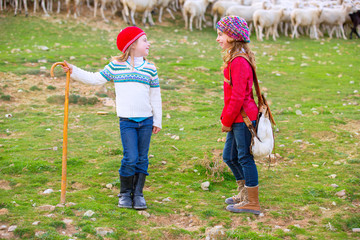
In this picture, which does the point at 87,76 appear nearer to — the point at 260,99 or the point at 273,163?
the point at 260,99

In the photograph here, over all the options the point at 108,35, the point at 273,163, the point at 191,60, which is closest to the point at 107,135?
the point at 273,163

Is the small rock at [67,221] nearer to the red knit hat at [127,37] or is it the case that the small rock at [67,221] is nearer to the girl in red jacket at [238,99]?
the girl in red jacket at [238,99]

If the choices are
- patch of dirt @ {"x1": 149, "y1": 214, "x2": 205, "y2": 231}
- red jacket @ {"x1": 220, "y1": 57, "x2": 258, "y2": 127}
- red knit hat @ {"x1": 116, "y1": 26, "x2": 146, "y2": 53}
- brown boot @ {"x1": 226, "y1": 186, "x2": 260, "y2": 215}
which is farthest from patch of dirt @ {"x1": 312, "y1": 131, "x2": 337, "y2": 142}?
red knit hat @ {"x1": 116, "y1": 26, "x2": 146, "y2": 53}

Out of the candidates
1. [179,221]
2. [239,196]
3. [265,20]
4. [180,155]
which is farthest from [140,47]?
[265,20]

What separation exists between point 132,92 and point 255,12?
59.9 ft

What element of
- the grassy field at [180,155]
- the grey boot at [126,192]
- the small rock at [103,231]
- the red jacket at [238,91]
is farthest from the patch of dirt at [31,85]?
the red jacket at [238,91]

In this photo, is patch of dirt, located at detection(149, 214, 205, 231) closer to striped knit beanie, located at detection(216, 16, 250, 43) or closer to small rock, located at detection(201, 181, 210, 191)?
small rock, located at detection(201, 181, 210, 191)

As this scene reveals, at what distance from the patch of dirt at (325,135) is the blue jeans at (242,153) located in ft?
11.0

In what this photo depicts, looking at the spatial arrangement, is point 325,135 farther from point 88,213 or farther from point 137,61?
point 88,213

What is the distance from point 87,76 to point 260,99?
180cm

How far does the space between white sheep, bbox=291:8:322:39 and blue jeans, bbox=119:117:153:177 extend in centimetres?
1917

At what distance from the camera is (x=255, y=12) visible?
21.2 meters

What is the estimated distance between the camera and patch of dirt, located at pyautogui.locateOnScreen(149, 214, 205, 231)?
414 cm

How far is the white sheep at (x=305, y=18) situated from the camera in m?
22.2
